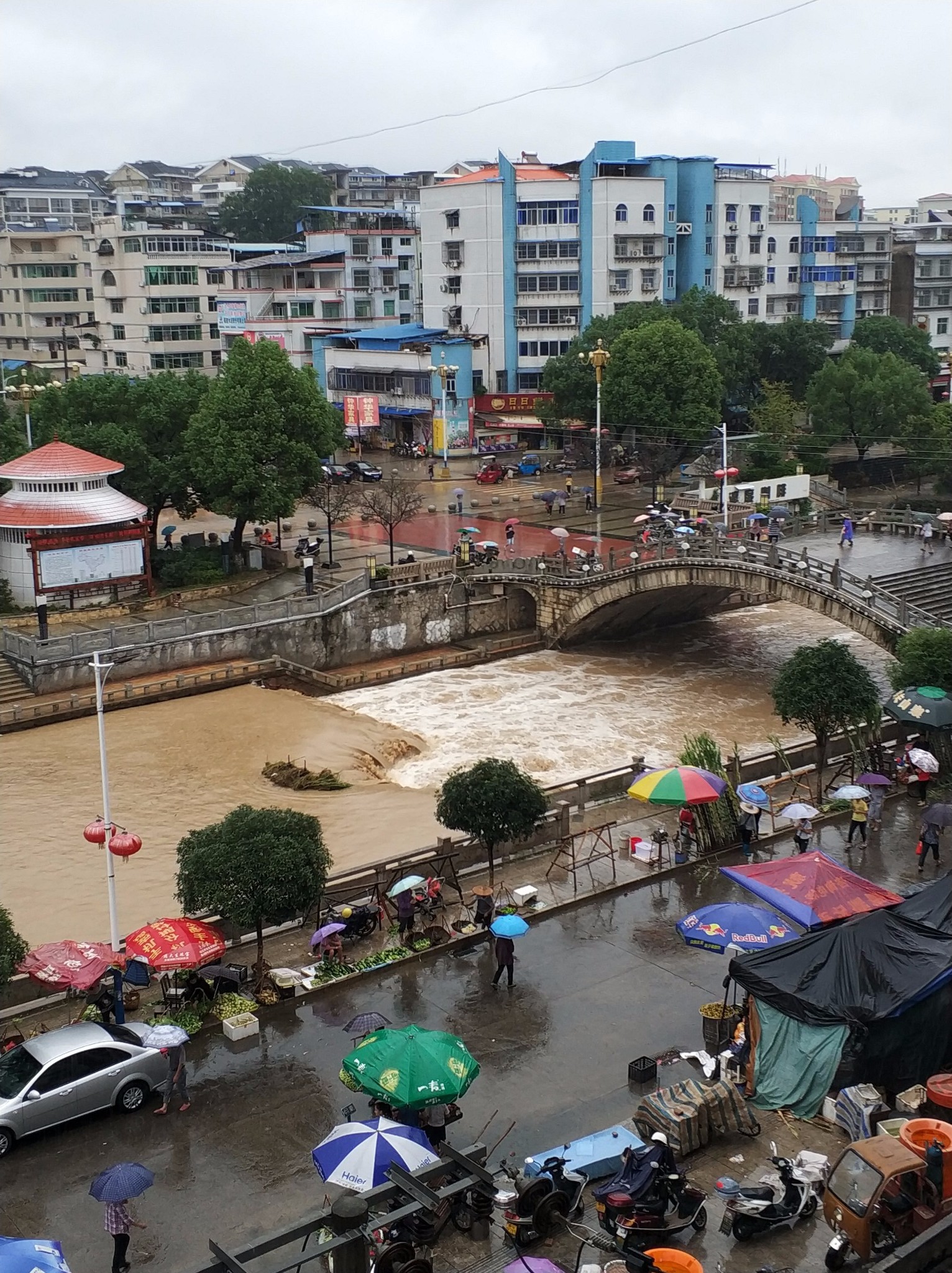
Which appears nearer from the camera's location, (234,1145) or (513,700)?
(234,1145)

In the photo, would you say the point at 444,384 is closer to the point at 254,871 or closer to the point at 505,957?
the point at 505,957

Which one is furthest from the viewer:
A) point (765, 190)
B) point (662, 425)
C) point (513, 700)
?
point (765, 190)

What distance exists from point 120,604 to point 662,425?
2820 cm

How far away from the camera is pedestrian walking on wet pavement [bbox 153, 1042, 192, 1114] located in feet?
59.9

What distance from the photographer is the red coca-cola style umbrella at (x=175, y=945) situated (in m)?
19.6

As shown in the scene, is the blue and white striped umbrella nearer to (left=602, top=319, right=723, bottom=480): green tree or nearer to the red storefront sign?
(left=602, top=319, right=723, bottom=480): green tree

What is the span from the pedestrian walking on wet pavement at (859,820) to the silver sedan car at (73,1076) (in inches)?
578

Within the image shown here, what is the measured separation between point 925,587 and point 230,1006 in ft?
98.7

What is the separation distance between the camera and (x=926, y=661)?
31.4m

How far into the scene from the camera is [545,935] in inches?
922

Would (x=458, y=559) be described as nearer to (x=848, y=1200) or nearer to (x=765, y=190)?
(x=848, y=1200)

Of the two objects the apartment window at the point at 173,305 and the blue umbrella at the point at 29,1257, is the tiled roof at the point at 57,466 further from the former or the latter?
the apartment window at the point at 173,305

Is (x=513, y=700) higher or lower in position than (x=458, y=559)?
lower

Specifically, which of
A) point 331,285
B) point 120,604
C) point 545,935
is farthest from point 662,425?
point 545,935
